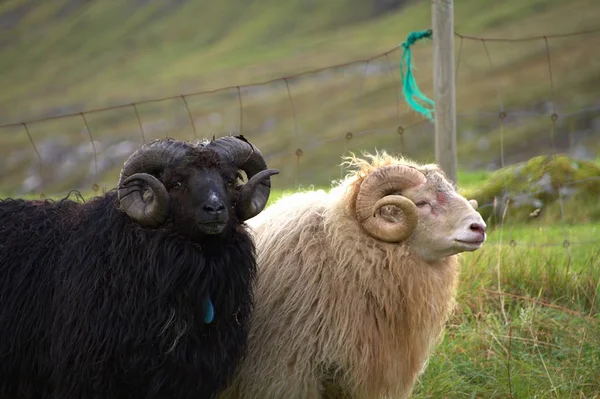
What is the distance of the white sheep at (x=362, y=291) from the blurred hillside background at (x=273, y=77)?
1155 inches

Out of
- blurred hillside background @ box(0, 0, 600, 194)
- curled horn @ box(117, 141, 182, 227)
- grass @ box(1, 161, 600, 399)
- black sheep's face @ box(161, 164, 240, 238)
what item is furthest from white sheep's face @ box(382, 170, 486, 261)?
blurred hillside background @ box(0, 0, 600, 194)

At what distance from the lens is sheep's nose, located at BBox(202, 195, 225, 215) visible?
14.9ft

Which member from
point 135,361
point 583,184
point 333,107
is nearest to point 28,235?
point 135,361

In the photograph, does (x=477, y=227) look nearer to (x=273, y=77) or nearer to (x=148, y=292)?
(x=148, y=292)

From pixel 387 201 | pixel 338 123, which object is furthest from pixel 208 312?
pixel 338 123

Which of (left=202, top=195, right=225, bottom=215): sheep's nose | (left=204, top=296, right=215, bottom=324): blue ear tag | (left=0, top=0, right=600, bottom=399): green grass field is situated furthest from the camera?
(left=0, top=0, right=600, bottom=399): green grass field

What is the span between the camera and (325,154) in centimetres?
5006

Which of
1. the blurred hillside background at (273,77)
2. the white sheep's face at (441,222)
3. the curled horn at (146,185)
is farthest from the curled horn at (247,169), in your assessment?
the blurred hillside background at (273,77)

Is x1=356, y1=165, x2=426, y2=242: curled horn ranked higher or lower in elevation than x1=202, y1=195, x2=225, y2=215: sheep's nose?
lower

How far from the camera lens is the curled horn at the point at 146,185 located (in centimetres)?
467

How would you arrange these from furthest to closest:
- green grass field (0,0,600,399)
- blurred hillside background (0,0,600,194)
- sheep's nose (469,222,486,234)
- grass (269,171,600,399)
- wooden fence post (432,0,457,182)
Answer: blurred hillside background (0,0,600,194)
wooden fence post (432,0,457,182)
green grass field (0,0,600,399)
grass (269,171,600,399)
sheep's nose (469,222,486,234)

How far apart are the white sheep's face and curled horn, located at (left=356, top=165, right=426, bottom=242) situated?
0.26ft

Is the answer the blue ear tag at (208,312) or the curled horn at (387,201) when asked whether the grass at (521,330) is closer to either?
the curled horn at (387,201)

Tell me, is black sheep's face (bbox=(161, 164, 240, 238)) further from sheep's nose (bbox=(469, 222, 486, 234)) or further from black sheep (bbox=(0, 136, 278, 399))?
sheep's nose (bbox=(469, 222, 486, 234))
